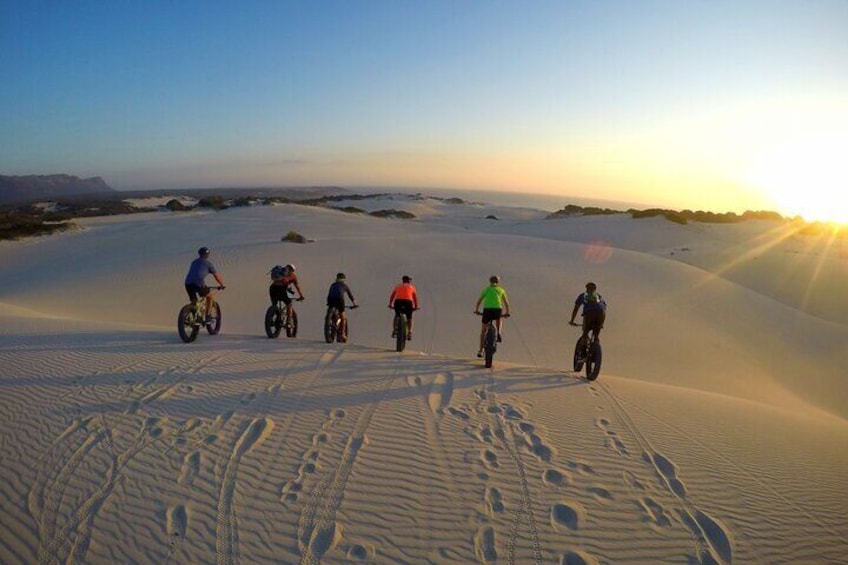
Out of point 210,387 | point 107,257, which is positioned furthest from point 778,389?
point 107,257

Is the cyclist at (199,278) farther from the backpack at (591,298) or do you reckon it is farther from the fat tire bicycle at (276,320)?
the backpack at (591,298)

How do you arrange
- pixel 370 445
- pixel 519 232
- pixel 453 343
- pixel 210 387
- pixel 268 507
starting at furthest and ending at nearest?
pixel 519 232 → pixel 453 343 → pixel 210 387 → pixel 370 445 → pixel 268 507

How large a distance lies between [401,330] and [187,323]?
3.96 m

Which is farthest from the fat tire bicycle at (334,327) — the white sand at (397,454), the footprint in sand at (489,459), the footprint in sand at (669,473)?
the footprint in sand at (669,473)

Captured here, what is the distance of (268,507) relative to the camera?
4.00 metres

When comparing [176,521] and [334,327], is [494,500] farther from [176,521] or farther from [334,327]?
[334,327]

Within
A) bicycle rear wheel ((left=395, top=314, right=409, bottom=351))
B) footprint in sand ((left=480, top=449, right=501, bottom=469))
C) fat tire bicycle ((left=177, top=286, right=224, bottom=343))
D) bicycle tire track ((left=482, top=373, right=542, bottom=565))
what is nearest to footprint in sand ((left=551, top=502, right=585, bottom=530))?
bicycle tire track ((left=482, top=373, right=542, bottom=565))

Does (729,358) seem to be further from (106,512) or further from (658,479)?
(106,512)

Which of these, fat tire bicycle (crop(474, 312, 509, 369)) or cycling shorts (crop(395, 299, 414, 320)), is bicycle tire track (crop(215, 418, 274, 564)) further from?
cycling shorts (crop(395, 299, 414, 320))

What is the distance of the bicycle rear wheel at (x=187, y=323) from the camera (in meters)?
8.38

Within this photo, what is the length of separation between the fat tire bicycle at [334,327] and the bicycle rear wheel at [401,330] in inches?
51.4

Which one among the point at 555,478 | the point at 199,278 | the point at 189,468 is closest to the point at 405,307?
the point at 199,278

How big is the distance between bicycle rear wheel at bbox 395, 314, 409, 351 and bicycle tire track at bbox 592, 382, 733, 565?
457 cm

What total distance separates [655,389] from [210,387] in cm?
703
